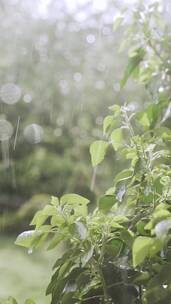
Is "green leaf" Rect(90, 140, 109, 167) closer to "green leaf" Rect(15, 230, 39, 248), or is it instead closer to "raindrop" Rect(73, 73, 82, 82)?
"green leaf" Rect(15, 230, 39, 248)

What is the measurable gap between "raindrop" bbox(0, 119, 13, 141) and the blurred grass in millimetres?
605

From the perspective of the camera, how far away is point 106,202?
51 cm

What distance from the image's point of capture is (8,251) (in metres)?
1.44

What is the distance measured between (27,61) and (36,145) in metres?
0.61

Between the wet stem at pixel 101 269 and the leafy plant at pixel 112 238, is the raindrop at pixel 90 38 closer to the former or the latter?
the leafy plant at pixel 112 238

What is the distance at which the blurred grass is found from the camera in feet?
3.84

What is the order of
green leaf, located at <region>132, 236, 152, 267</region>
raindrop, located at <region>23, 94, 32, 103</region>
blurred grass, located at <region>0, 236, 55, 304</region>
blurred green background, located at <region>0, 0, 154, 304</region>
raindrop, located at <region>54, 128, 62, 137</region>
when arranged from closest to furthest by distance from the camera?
green leaf, located at <region>132, 236, 152, 267</region> < blurred grass, located at <region>0, 236, 55, 304</region> < blurred green background, located at <region>0, 0, 154, 304</region> < raindrop, located at <region>54, 128, 62, 137</region> < raindrop, located at <region>23, 94, 32, 103</region>

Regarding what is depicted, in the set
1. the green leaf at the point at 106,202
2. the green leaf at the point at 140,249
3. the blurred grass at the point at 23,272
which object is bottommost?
the blurred grass at the point at 23,272

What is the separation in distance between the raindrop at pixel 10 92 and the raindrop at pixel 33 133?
0.18 metres

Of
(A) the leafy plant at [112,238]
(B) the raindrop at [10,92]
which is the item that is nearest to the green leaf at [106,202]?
(A) the leafy plant at [112,238]

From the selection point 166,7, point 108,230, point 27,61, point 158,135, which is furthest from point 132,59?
point 27,61

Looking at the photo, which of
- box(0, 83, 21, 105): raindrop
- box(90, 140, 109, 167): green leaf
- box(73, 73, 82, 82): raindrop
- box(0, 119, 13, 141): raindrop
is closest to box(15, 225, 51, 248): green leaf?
box(90, 140, 109, 167): green leaf

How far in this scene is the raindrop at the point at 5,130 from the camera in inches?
78.0

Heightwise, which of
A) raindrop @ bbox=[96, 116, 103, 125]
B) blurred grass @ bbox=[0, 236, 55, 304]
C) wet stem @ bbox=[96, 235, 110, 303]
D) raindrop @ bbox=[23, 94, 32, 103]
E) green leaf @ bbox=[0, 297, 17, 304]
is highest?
raindrop @ bbox=[23, 94, 32, 103]
